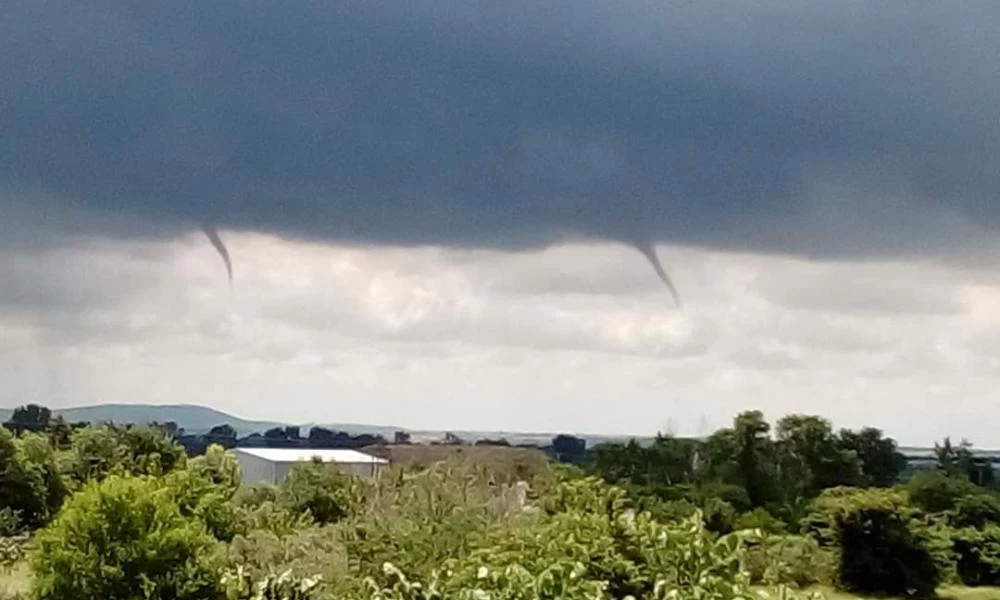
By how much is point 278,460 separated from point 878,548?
72.0ft

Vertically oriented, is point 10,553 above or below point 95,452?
below

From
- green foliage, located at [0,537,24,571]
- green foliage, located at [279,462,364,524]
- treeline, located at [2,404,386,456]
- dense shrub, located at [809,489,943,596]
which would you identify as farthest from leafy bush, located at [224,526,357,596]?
treeline, located at [2,404,386,456]

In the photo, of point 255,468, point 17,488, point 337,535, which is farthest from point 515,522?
point 255,468

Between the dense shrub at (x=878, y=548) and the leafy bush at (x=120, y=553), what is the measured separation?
20268 mm

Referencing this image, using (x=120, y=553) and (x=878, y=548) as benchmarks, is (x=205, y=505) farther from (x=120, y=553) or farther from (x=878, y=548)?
(x=878, y=548)

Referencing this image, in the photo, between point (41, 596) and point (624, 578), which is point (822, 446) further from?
point (624, 578)

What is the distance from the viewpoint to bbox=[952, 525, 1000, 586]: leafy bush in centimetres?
4003

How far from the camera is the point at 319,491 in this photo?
3562 centimetres

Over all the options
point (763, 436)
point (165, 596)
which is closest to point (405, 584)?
point (165, 596)

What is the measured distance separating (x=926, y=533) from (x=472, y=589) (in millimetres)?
35982

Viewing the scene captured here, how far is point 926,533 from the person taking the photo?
38.9m

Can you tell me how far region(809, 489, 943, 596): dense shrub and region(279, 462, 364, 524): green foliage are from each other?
1329cm

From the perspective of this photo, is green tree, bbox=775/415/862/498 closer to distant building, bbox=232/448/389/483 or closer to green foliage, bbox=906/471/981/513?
green foliage, bbox=906/471/981/513

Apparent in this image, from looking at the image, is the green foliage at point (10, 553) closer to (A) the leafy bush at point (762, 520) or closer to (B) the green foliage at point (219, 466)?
(B) the green foliage at point (219, 466)
